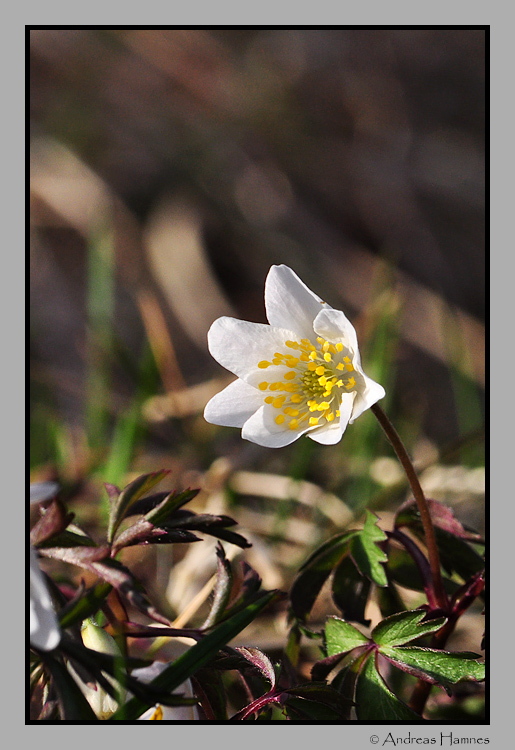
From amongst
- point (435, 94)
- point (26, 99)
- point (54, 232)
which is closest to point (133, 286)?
point (54, 232)

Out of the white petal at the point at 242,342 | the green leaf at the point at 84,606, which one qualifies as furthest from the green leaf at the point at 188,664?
the white petal at the point at 242,342

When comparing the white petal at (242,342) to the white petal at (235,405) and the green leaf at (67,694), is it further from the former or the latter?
the green leaf at (67,694)

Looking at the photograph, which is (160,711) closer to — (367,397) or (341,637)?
(341,637)

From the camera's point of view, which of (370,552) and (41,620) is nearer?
(41,620)

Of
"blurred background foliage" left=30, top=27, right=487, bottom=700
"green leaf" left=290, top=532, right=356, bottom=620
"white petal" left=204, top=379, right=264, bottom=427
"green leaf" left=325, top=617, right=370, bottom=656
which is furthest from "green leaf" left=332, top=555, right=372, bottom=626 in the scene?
"blurred background foliage" left=30, top=27, right=487, bottom=700

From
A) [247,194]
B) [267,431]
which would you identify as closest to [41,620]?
[267,431]

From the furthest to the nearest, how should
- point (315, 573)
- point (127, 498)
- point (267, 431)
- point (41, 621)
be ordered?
point (315, 573), point (267, 431), point (127, 498), point (41, 621)
